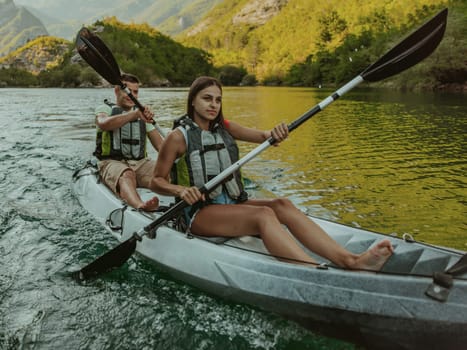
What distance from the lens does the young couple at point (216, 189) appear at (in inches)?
113

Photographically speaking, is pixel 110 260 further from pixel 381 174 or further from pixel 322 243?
pixel 381 174

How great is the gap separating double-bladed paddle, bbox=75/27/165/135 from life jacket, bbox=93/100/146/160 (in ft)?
1.33

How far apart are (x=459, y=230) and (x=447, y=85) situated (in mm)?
29478

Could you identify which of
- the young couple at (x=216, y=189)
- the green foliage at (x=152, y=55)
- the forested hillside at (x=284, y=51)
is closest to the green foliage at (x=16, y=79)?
the forested hillside at (x=284, y=51)

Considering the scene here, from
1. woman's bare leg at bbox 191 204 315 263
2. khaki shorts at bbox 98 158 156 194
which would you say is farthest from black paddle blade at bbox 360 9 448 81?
khaki shorts at bbox 98 158 156 194

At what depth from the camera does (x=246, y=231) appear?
3.05 meters

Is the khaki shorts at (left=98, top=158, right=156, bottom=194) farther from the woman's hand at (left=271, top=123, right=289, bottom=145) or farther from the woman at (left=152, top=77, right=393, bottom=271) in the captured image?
the woman's hand at (left=271, top=123, right=289, bottom=145)

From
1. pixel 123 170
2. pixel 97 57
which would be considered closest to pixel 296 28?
pixel 97 57

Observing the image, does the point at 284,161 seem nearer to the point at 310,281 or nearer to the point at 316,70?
the point at 310,281

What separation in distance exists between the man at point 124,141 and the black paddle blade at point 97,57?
0.18 meters

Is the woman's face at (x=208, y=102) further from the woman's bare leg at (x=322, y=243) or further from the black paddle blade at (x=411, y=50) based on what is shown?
the black paddle blade at (x=411, y=50)

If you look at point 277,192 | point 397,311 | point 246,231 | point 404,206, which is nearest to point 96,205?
point 246,231

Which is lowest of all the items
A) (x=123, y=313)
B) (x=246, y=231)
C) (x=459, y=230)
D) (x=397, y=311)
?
(x=459, y=230)

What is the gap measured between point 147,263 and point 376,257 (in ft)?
6.98
